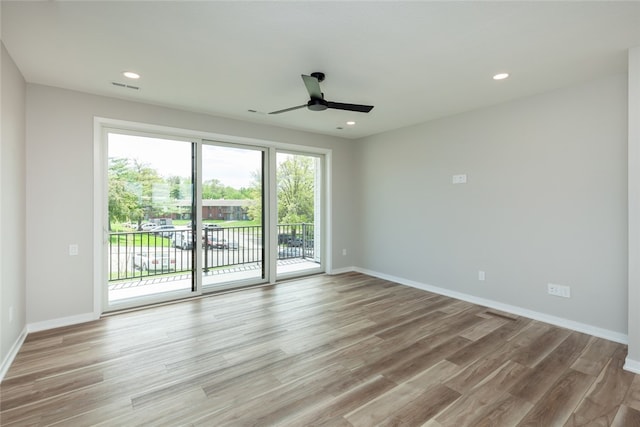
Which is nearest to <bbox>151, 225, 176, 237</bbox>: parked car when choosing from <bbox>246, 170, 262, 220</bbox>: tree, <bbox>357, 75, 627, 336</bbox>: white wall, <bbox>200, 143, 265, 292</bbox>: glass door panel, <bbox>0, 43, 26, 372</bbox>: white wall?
<bbox>200, 143, 265, 292</bbox>: glass door panel

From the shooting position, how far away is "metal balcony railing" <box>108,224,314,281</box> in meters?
4.02

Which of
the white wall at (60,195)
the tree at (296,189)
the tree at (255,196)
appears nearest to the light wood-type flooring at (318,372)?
the white wall at (60,195)

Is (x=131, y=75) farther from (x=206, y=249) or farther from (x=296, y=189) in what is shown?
(x=296, y=189)

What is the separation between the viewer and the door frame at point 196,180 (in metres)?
3.56

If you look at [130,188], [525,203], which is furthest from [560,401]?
[130,188]

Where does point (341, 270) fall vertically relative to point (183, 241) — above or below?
below

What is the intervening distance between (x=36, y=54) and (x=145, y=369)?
2940 millimetres

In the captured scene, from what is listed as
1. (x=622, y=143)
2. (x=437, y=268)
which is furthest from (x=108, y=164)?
(x=622, y=143)

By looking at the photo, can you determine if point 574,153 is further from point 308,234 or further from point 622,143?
point 308,234

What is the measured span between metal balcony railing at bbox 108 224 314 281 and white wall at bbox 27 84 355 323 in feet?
1.52

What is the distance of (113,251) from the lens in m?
3.88

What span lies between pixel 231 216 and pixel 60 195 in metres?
2.15

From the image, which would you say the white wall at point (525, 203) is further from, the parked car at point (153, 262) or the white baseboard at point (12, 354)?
the white baseboard at point (12, 354)

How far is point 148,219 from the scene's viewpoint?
162 inches
